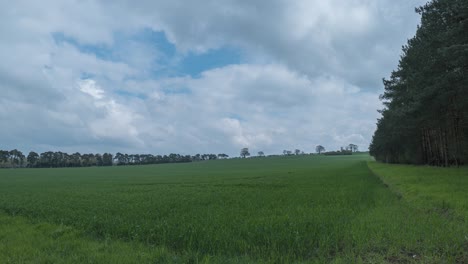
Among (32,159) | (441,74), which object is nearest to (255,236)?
(441,74)

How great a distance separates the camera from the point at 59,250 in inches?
377

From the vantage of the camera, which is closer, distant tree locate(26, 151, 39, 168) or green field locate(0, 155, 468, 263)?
green field locate(0, 155, 468, 263)

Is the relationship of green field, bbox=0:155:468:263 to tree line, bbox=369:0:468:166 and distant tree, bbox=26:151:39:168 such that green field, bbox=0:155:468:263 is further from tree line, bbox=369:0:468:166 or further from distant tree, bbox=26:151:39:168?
distant tree, bbox=26:151:39:168

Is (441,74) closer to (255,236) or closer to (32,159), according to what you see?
(255,236)

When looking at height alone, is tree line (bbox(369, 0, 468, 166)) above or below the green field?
above

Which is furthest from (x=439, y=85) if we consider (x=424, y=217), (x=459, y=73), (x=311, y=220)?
(x=311, y=220)

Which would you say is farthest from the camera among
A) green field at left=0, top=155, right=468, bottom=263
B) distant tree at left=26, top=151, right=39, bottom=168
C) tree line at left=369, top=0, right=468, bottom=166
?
distant tree at left=26, top=151, right=39, bottom=168

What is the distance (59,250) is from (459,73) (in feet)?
87.9

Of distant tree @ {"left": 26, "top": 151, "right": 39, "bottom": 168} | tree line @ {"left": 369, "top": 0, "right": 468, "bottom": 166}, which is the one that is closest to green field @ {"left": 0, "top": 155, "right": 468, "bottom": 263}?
tree line @ {"left": 369, "top": 0, "right": 468, "bottom": 166}

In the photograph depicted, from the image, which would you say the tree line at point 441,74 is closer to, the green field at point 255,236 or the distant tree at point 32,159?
the green field at point 255,236

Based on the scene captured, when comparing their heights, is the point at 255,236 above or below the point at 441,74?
below

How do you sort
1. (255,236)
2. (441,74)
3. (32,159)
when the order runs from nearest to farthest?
(255,236)
(441,74)
(32,159)

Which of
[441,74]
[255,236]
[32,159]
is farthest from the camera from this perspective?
[32,159]

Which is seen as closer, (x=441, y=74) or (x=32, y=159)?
(x=441, y=74)
